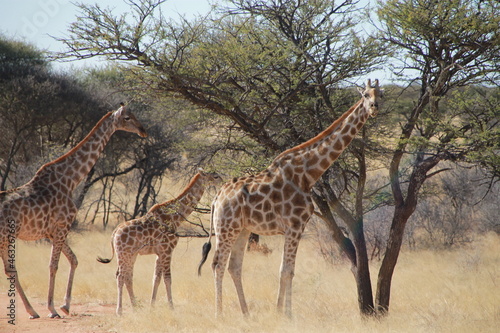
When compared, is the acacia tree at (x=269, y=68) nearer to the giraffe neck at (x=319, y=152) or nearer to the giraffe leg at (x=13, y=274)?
the giraffe neck at (x=319, y=152)

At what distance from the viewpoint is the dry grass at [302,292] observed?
7.10 meters

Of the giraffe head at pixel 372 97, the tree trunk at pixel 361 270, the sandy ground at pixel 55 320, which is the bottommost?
the sandy ground at pixel 55 320

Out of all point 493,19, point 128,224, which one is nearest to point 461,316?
point 493,19

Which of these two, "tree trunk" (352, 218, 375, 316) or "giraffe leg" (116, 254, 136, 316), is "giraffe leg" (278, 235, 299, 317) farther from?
"giraffe leg" (116, 254, 136, 316)

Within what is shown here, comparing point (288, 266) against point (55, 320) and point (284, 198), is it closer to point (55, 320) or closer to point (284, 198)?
point (284, 198)

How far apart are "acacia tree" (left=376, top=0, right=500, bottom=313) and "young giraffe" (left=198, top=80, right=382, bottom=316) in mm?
910

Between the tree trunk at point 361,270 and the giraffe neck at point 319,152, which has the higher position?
the giraffe neck at point 319,152

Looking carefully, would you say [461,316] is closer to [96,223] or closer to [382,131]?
[382,131]

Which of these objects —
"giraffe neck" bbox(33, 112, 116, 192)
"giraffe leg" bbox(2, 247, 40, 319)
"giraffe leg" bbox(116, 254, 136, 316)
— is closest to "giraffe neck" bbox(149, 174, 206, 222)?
"giraffe leg" bbox(116, 254, 136, 316)

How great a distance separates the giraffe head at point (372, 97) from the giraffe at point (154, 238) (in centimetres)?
319

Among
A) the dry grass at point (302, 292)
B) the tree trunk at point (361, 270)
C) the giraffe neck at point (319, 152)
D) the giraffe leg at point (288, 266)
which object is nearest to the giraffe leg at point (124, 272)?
the dry grass at point (302, 292)

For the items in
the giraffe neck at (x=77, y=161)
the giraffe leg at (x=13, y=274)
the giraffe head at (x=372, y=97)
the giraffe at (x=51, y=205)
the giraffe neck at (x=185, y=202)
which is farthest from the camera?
the giraffe neck at (x=185, y=202)

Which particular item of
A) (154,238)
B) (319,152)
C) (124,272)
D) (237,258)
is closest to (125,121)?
(154,238)

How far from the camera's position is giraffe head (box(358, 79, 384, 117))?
624cm
